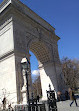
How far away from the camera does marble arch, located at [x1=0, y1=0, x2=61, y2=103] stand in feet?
33.1

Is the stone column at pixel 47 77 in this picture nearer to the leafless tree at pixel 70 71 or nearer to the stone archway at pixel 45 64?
the stone archway at pixel 45 64

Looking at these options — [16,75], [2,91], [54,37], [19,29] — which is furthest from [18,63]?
[54,37]

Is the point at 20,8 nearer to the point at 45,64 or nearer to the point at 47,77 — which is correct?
the point at 45,64

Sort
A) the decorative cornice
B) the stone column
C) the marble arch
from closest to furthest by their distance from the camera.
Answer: the marble arch
the decorative cornice
the stone column

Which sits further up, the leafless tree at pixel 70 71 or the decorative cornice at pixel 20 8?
the decorative cornice at pixel 20 8

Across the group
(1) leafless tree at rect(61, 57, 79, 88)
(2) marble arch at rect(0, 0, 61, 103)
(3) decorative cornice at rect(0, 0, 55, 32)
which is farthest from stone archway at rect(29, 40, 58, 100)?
(1) leafless tree at rect(61, 57, 79, 88)

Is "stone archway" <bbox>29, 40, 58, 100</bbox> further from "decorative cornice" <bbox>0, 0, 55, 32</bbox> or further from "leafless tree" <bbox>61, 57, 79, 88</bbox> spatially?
"leafless tree" <bbox>61, 57, 79, 88</bbox>

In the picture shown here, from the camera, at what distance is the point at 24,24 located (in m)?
12.8

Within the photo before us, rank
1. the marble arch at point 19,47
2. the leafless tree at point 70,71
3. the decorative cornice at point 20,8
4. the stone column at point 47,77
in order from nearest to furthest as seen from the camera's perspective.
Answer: the marble arch at point 19,47 < the decorative cornice at point 20,8 < the stone column at point 47,77 < the leafless tree at point 70,71

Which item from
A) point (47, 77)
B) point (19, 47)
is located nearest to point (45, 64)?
point (47, 77)

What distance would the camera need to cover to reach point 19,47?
438 inches

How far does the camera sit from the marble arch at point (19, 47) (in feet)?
33.1

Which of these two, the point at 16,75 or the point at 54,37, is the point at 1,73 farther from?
the point at 54,37

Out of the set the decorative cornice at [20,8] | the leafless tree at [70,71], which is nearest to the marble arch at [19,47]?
the decorative cornice at [20,8]
